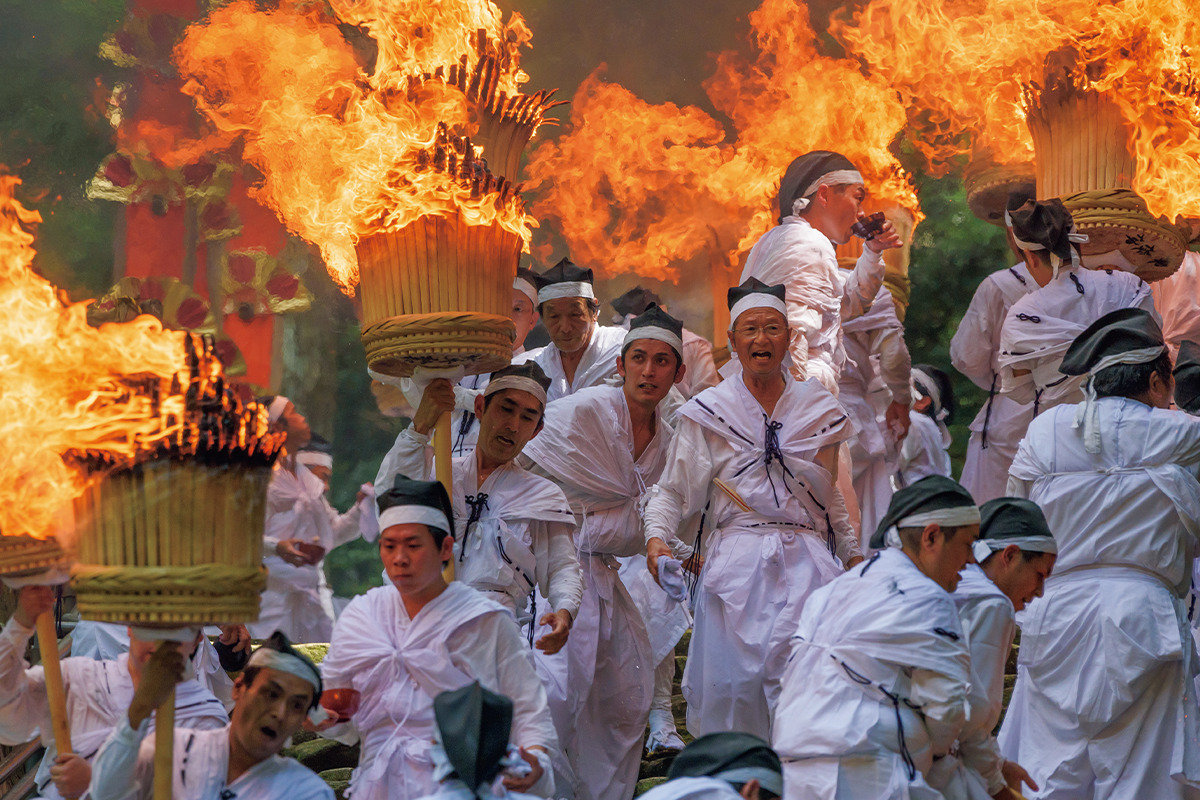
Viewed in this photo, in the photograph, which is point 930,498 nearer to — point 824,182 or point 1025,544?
point 1025,544

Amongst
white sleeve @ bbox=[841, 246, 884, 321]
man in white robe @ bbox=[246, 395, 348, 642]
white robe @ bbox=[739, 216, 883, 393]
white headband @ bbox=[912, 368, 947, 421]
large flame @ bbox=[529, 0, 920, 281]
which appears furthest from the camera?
large flame @ bbox=[529, 0, 920, 281]

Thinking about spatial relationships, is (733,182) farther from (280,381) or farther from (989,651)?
(989,651)

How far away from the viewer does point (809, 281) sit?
8578mm

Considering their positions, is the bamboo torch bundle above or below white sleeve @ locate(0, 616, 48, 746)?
above

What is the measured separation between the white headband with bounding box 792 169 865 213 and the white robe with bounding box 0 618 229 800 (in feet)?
15.9

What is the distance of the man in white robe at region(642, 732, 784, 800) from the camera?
155 inches

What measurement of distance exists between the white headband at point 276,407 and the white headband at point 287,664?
24.0ft

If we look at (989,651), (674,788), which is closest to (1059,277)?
(989,651)

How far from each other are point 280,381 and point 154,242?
1788mm

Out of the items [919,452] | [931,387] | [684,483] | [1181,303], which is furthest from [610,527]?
[931,387]

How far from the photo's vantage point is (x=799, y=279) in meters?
8.58

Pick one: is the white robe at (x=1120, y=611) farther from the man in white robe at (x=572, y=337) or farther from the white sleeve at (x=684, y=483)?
the man in white robe at (x=572, y=337)

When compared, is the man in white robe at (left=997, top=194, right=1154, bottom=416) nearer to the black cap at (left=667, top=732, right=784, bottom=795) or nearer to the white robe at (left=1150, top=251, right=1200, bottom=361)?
the white robe at (left=1150, top=251, right=1200, bottom=361)

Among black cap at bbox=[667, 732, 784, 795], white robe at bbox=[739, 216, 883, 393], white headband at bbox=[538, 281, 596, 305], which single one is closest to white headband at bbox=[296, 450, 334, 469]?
white headband at bbox=[538, 281, 596, 305]
